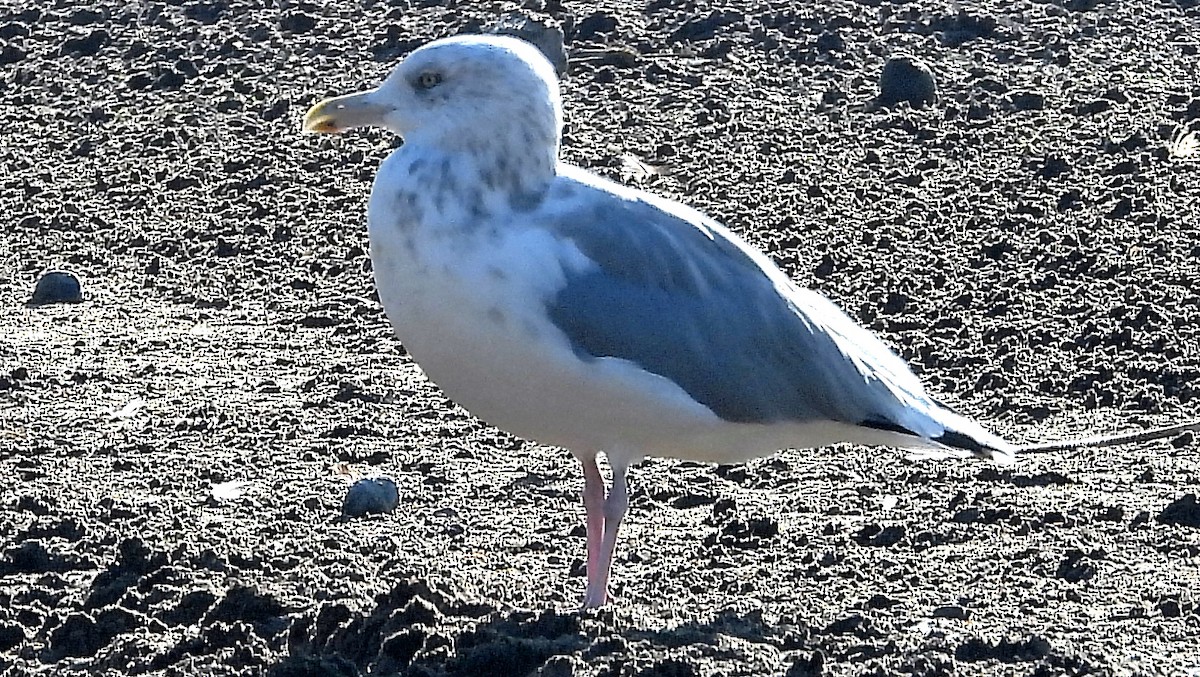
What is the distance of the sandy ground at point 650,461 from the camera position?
6.16 metres

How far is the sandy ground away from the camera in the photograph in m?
6.16

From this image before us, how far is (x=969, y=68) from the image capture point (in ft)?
45.5

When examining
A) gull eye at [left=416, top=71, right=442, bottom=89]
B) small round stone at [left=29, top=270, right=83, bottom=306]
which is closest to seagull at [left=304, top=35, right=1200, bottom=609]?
gull eye at [left=416, top=71, right=442, bottom=89]

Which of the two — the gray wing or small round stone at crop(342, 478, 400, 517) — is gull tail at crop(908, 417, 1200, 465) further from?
small round stone at crop(342, 478, 400, 517)

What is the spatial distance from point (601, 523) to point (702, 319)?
0.73 meters

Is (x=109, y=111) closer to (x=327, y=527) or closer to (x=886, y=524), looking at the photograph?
(x=327, y=527)

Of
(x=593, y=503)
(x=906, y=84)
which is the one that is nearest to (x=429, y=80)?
(x=593, y=503)

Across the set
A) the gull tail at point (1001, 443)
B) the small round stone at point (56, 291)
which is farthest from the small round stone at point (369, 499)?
the small round stone at point (56, 291)

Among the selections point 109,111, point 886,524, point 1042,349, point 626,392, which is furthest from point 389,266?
point 109,111

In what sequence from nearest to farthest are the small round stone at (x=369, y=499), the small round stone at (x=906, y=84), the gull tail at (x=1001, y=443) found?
the gull tail at (x=1001, y=443), the small round stone at (x=369, y=499), the small round stone at (x=906, y=84)

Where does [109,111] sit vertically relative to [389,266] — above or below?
below

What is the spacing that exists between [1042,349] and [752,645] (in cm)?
378

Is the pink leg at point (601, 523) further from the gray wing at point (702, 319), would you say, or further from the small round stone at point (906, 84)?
the small round stone at point (906, 84)

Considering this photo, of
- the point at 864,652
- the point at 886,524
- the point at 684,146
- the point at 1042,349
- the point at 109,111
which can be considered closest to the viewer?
the point at 864,652
